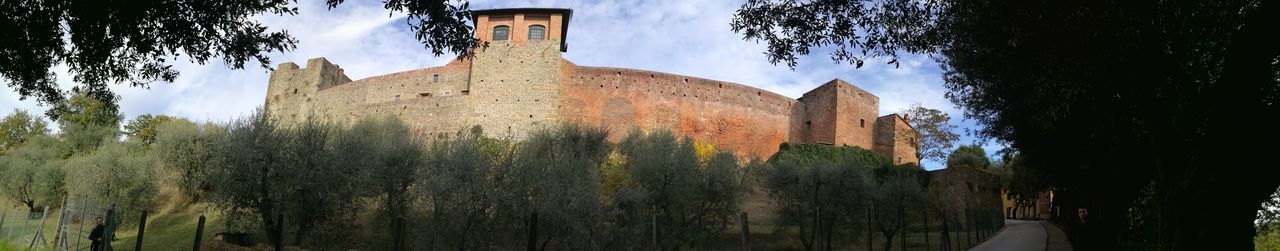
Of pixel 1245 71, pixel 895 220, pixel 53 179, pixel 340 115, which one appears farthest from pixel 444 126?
pixel 1245 71

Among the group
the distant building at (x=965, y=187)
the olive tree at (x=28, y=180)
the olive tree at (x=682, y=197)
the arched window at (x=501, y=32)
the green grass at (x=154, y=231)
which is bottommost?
the green grass at (x=154, y=231)

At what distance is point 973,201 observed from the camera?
3625 centimetres

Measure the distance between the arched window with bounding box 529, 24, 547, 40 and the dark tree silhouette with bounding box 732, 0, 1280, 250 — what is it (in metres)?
30.9

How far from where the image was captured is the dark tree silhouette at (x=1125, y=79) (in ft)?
18.5

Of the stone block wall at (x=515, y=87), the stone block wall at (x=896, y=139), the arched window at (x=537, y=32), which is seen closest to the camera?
the stone block wall at (x=515, y=87)

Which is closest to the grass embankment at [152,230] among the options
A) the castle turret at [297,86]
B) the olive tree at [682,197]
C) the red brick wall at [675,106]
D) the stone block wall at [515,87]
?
the olive tree at [682,197]

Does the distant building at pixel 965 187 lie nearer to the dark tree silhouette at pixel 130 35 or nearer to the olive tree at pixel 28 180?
the dark tree silhouette at pixel 130 35

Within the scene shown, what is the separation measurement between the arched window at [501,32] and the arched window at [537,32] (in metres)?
1.21

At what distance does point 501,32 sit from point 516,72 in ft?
9.39

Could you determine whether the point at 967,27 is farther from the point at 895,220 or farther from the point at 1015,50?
the point at 895,220

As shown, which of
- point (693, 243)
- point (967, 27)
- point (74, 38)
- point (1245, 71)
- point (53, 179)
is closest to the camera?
point (1245, 71)

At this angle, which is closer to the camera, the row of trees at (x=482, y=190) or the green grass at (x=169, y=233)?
the row of trees at (x=482, y=190)

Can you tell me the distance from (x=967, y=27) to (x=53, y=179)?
129 ft

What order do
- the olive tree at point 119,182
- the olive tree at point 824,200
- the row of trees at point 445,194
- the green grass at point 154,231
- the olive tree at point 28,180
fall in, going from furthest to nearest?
the olive tree at point 28,180
the olive tree at point 119,182
the olive tree at point 824,200
the green grass at point 154,231
the row of trees at point 445,194
